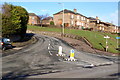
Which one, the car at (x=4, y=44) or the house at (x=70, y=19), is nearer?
the car at (x=4, y=44)

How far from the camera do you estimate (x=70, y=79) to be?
9.48 metres

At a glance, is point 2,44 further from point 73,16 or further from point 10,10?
point 73,16

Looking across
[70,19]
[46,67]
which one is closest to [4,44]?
[46,67]

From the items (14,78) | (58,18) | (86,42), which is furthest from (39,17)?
(14,78)

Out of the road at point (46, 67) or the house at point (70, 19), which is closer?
the road at point (46, 67)

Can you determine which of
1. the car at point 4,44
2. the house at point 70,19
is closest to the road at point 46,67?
the car at point 4,44

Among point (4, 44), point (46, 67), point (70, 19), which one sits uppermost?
point (70, 19)

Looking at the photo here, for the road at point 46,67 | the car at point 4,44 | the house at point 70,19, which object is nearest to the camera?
the road at point 46,67

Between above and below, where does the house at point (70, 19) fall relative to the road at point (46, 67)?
above

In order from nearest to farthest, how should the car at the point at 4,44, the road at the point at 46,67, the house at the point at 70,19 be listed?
the road at the point at 46,67 < the car at the point at 4,44 < the house at the point at 70,19

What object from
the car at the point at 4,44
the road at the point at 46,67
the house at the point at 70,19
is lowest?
the road at the point at 46,67

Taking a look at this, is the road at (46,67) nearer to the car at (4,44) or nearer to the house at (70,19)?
the car at (4,44)

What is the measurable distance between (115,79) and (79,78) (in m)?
2.13

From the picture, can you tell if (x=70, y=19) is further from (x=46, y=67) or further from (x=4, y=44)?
(x=46, y=67)
